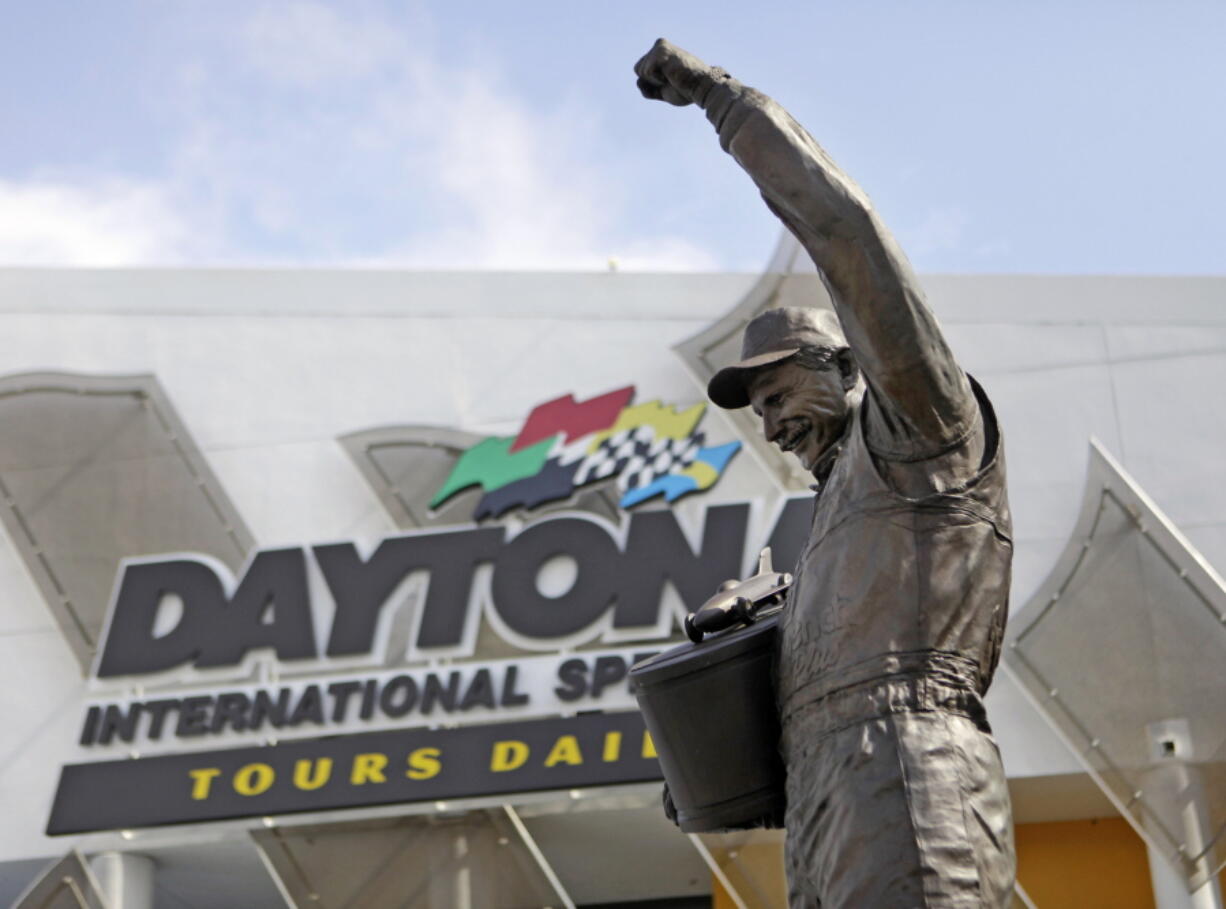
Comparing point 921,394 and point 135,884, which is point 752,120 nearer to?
point 921,394

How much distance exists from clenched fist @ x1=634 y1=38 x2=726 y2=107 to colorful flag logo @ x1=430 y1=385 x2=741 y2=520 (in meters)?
11.6

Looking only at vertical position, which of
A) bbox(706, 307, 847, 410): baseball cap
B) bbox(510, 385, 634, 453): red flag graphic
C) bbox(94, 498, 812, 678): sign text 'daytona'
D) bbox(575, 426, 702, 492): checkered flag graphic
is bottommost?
bbox(706, 307, 847, 410): baseball cap

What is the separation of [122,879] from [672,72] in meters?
12.4

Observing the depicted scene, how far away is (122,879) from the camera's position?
45.1 ft

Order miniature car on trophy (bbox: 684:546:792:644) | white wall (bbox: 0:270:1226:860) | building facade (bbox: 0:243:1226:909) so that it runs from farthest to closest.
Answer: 1. white wall (bbox: 0:270:1226:860)
2. building facade (bbox: 0:243:1226:909)
3. miniature car on trophy (bbox: 684:546:792:644)

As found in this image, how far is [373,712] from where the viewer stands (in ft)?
44.3

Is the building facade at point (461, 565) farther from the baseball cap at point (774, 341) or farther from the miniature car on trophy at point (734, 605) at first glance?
the baseball cap at point (774, 341)

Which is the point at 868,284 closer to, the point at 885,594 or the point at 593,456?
the point at 885,594

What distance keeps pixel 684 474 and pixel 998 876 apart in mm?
11936

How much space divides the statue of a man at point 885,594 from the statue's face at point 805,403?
134mm

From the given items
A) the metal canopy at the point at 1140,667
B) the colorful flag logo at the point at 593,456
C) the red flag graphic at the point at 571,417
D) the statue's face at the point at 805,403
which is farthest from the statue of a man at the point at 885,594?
the red flag graphic at the point at 571,417

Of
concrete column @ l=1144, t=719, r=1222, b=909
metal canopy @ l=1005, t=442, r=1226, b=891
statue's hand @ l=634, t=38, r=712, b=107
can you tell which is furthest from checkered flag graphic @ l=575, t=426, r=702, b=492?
statue's hand @ l=634, t=38, r=712, b=107

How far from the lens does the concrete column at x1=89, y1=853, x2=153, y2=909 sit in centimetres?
1366

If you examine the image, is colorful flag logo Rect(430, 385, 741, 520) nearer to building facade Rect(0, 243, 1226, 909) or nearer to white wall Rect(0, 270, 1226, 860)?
building facade Rect(0, 243, 1226, 909)
